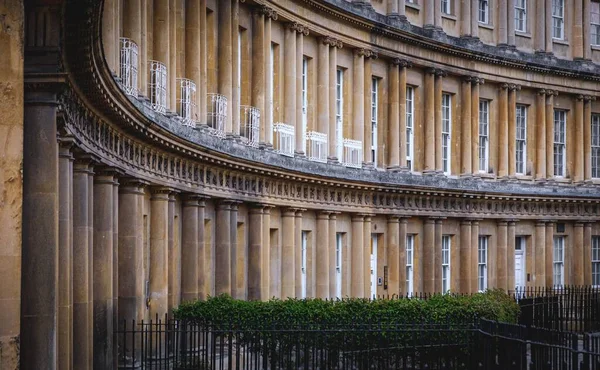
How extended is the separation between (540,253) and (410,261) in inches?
301

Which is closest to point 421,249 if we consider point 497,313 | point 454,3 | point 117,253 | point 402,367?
point 454,3

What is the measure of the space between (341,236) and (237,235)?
843 centimetres

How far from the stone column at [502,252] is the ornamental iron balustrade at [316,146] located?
12547 millimetres

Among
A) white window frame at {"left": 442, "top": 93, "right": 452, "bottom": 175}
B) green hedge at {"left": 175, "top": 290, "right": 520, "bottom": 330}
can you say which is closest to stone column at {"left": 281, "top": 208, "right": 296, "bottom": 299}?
green hedge at {"left": 175, "top": 290, "right": 520, "bottom": 330}

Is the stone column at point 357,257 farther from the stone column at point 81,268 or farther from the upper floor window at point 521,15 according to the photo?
the stone column at point 81,268

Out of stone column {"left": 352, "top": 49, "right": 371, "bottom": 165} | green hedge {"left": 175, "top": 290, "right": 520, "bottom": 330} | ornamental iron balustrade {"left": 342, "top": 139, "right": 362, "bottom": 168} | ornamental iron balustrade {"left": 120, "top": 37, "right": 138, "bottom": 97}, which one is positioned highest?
stone column {"left": 352, "top": 49, "right": 371, "bottom": 165}

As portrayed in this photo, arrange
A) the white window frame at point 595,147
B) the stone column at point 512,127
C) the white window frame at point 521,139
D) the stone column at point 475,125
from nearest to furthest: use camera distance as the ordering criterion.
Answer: the stone column at point 475,125 → the stone column at point 512,127 → the white window frame at point 521,139 → the white window frame at point 595,147

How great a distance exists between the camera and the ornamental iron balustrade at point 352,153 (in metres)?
43.5

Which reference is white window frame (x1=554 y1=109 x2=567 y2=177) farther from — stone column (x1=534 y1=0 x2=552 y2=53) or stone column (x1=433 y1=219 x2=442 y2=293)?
stone column (x1=433 y1=219 x2=442 y2=293)

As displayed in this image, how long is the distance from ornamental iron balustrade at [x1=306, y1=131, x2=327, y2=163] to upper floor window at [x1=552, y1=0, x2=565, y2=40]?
672 inches

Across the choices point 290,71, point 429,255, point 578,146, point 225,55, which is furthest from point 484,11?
point 225,55

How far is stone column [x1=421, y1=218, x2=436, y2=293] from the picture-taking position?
48156mm

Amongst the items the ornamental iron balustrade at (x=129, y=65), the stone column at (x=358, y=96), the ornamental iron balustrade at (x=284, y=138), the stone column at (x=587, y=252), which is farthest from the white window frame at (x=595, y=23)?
the ornamental iron balustrade at (x=129, y=65)

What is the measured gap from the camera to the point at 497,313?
1225 inches
